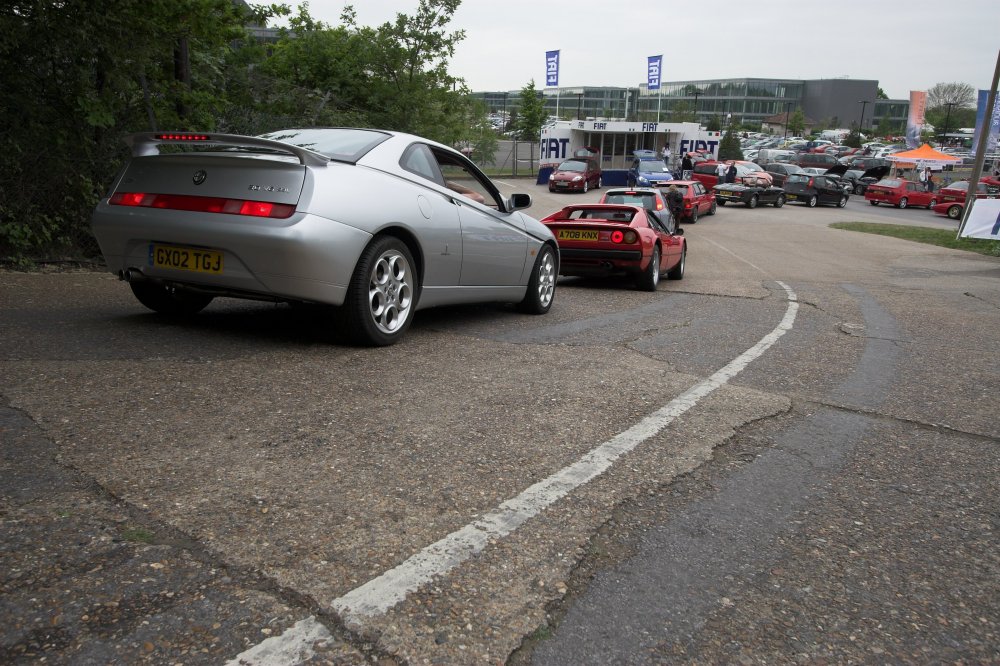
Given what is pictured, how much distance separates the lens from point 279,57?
55.8ft

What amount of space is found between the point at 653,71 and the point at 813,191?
61.7 feet

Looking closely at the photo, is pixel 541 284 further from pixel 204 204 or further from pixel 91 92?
pixel 91 92

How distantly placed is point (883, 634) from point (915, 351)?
17.6 feet

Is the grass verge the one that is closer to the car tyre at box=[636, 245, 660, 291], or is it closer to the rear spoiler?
the car tyre at box=[636, 245, 660, 291]

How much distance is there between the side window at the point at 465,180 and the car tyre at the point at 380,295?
1.02 meters

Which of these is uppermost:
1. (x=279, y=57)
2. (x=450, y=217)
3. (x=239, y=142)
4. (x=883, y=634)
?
(x=279, y=57)

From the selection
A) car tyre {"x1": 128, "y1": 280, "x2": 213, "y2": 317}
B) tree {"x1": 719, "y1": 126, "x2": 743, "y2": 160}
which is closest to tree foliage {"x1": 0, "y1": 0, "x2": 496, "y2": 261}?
car tyre {"x1": 128, "y1": 280, "x2": 213, "y2": 317}

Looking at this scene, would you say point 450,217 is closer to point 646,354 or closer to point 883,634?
point 646,354

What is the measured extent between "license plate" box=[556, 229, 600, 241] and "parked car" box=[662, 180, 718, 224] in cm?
1704

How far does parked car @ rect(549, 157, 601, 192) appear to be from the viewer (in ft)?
136

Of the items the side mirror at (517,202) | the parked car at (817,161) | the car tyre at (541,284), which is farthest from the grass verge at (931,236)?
the parked car at (817,161)

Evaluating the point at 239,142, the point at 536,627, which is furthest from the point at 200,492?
the point at 239,142

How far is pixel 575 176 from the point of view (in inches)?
1634

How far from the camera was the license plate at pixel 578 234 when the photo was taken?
11.1 metres
